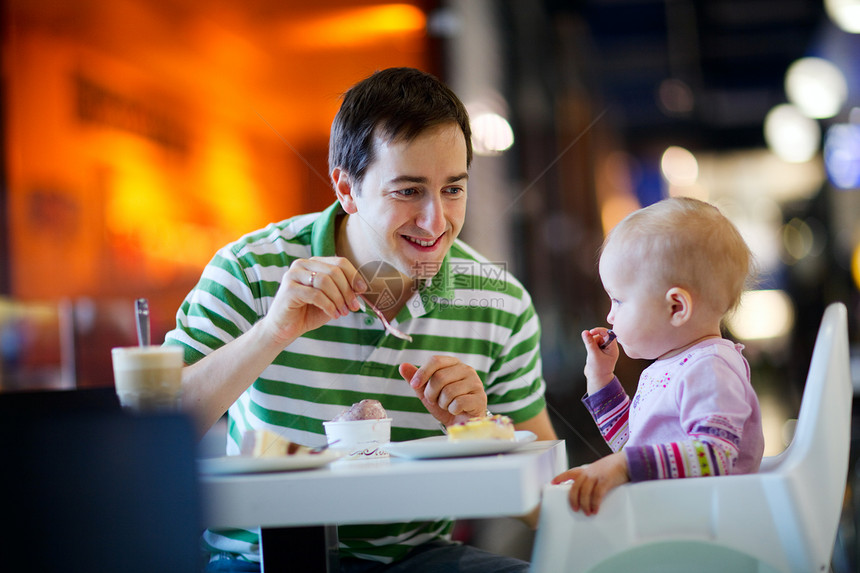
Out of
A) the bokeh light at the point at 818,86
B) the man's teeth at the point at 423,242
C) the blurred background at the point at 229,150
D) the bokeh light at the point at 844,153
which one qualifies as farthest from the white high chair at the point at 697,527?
the bokeh light at the point at 844,153

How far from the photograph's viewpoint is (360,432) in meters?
1.12

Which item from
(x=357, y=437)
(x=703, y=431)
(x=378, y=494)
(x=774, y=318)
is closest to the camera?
(x=378, y=494)

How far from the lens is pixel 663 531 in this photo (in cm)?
90

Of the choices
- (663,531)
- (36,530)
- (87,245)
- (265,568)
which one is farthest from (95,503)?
(87,245)

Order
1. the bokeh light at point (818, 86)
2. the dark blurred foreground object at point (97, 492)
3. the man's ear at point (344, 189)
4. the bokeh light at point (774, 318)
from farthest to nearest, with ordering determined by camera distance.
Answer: the bokeh light at point (774, 318) → the bokeh light at point (818, 86) → the man's ear at point (344, 189) → the dark blurred foreground object at point (97, 492)

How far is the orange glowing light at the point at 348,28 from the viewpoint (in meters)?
2.14

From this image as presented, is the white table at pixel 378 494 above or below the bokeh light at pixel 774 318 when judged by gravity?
below

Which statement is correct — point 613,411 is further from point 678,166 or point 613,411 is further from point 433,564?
point 678,166


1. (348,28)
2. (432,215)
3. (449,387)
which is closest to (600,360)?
(449,387)

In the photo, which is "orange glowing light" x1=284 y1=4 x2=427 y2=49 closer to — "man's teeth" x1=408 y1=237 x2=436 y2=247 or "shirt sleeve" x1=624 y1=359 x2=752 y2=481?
"man's teeth" x1=408 y1=237 x2=436 y2=247

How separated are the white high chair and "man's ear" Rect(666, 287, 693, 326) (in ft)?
Result: 0.86

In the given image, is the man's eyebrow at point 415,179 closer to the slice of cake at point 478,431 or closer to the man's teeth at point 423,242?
the man's teeth at point 423,242

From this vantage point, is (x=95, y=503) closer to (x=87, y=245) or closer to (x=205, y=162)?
(x=87, y=245)

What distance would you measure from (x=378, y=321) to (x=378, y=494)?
67 centimetres
